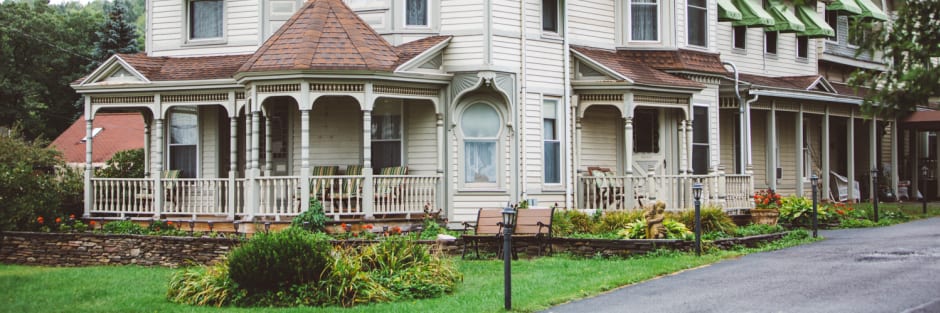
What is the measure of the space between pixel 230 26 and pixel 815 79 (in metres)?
17.7

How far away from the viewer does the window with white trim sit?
A: 26422 mm

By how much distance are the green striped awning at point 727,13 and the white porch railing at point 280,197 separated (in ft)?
45.6

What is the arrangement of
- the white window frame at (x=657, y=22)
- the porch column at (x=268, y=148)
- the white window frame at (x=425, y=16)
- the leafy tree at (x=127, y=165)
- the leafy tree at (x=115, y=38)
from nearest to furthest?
the white window frame at (x=425, y=16)
the porch column at (x=268, y=148)
the white window frame at (x=657, y=22)
the leafy tree at (x=127, y=165)
the leafy tree at (x=115, y=38)

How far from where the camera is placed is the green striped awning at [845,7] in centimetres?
3422

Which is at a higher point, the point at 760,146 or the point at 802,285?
the point at 760,146

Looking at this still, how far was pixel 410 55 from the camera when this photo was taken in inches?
897

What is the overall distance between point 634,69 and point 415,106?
5.25 metres

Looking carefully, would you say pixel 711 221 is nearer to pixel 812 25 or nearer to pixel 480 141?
pixel 480 141

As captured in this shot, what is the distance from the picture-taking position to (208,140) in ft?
86.1

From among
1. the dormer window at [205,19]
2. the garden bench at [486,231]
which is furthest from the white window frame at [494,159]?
the dormer window at [205,19]

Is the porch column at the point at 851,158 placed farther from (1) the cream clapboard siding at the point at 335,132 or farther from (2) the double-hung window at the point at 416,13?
(1) the cream clapboard siding at the point at 335,132

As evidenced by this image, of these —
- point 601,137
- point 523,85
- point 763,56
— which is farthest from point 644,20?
point 763,56

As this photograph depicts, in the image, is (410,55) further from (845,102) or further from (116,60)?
(845,102)

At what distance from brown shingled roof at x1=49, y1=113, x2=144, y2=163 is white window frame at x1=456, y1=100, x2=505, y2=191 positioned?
24.8 meters
